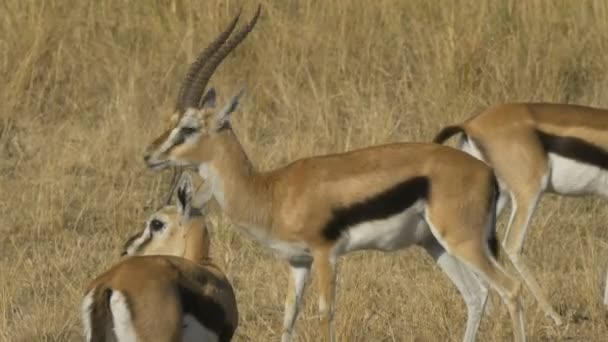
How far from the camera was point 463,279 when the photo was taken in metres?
7.60

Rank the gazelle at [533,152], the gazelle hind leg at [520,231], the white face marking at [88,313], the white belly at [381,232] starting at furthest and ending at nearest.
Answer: the gazelle at [533,152]
the gazelle hind leg at [520,231]
the white belly at [381,232]
the white face marking at [88,313]

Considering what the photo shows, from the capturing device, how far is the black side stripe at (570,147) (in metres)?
8.38

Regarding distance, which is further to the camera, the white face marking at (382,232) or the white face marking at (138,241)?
the white face marking at (138,241)

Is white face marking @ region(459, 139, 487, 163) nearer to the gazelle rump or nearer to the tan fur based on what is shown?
the gazelle rump

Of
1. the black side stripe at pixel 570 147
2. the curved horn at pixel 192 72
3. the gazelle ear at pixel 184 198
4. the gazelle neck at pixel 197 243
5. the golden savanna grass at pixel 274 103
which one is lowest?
the golden savanna grass at pixel 274 103

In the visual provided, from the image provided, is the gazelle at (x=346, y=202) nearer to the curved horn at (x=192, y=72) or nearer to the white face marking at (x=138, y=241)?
the curved horn at (x=192, y=72)

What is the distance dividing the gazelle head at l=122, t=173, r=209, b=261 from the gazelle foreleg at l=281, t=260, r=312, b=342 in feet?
1.50

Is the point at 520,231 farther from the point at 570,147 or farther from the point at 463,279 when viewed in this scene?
the point at 463,279

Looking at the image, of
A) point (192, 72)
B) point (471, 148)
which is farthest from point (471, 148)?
point (192, 72)

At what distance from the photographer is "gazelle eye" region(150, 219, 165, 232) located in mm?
7250

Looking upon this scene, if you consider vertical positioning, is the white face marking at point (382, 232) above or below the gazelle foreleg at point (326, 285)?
above

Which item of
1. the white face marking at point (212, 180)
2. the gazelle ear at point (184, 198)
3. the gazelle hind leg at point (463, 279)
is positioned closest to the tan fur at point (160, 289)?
the gazelle ear at point (184, 198)

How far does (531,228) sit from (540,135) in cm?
94

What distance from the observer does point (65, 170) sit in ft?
32.3
